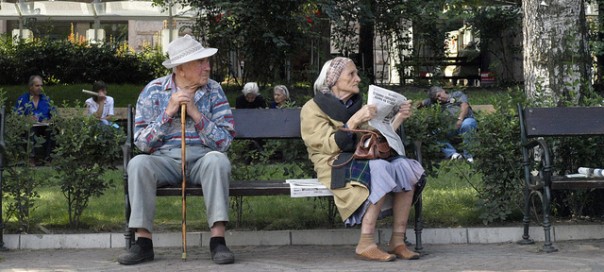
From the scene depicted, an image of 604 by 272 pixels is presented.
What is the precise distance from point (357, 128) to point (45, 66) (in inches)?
524

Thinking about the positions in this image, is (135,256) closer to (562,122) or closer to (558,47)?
(562,122)

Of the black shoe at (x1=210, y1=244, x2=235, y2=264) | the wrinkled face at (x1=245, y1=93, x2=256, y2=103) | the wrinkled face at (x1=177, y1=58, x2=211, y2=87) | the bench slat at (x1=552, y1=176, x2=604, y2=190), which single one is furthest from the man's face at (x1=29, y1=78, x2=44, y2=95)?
the bench slat at (x1=552, y1=176, x2=604, y2=190)

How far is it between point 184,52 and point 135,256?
1431 mm

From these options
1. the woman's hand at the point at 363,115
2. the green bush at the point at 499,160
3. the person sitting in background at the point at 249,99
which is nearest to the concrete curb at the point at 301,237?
the green bush at the point at 499,160

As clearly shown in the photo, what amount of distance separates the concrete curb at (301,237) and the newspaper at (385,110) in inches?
34.3

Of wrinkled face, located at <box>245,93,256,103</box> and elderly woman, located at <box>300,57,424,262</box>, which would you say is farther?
wrinkled face, located at <box>245,93,256,103</box>

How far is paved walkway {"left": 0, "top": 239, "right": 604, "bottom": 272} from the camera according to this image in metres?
6.84

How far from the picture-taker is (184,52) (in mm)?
7422

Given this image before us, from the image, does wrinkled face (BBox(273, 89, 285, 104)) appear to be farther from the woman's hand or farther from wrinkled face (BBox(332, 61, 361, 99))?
the woman's hand

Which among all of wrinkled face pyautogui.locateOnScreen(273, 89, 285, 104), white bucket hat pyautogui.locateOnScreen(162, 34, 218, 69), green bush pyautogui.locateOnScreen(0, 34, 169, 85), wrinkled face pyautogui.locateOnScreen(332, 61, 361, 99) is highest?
green bush pyautogui.locateOnScreen(0, 34, 169, 85)

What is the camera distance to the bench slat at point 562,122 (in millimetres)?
7773

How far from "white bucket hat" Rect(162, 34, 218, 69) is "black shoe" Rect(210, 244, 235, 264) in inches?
50.8

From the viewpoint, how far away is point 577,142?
8227mm

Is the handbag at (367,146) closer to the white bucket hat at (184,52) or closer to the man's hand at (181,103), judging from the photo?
the man's hand at (181,103)
